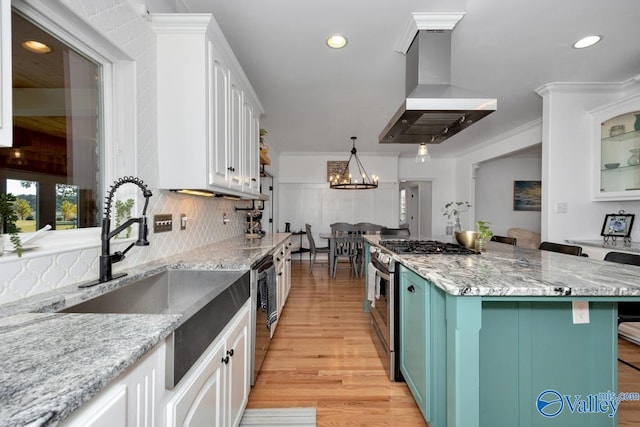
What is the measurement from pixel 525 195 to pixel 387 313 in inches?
246

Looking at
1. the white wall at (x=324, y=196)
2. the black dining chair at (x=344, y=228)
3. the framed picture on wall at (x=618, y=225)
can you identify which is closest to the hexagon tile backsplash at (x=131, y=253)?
the black dining chair at (x=344, y=228)

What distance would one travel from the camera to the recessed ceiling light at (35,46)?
1.04 m

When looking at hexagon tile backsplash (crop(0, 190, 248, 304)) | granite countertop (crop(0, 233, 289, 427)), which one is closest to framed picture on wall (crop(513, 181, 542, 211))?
hexagon tile backsplash (crop(0, 190, 248, 304))

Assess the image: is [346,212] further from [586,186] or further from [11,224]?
[11,224]

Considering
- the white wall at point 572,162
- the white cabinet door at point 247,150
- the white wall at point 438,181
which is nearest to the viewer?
the white cabinet door at point 247,150

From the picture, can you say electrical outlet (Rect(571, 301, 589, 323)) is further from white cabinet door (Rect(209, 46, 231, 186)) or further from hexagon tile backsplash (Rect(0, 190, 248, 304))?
hexagon tile backsplash (Rect(0, 190, 248, 304))

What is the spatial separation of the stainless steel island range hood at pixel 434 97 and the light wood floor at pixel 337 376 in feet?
6.14

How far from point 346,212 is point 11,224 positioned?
5805mm

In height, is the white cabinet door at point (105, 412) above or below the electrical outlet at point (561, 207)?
below

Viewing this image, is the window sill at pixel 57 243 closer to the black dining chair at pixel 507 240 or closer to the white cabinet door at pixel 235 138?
the white cabinet door at pixel 235 138

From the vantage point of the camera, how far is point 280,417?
1549 mm

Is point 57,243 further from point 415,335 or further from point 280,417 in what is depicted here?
point 415,335

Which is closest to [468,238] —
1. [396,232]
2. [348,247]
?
[396,232]

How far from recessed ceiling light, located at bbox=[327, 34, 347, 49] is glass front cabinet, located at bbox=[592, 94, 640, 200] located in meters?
2.89
